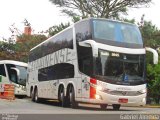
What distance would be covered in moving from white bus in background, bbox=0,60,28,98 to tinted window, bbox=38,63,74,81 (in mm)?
11009

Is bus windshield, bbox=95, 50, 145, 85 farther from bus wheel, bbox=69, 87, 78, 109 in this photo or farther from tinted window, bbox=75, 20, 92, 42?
bus wheel, bbox=69, 87, 78, 109

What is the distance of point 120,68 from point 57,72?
5.37 meters

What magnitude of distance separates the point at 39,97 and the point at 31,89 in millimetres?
2911

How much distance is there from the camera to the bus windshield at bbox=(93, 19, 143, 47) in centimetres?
1914

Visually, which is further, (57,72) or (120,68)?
(57,72)

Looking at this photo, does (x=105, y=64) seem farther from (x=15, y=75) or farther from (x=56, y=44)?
(x=15, y=75)

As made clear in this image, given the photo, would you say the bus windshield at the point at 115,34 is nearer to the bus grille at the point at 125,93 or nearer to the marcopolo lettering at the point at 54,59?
the bus grille at the point at 125,93

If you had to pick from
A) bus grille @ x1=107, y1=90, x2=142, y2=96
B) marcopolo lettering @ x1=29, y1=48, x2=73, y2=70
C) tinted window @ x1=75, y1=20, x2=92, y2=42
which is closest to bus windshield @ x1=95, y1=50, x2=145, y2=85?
bus grille @ x1=107, y1=90, x2=142, y2=96

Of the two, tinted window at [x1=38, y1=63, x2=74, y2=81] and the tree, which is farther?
the tree

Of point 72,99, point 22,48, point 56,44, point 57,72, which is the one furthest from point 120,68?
point 22,48

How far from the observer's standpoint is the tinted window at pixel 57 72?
838 inches

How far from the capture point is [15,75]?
128ft

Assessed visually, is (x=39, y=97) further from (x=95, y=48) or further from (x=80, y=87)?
(x=95, y=48)

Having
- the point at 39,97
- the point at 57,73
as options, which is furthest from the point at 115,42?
the point at 39,97
